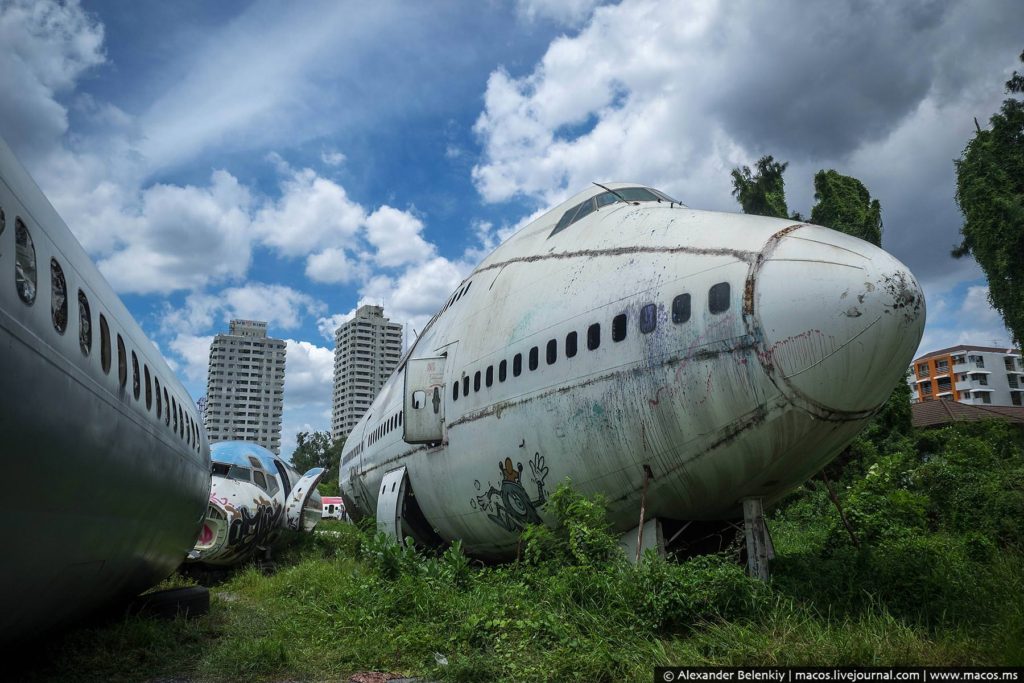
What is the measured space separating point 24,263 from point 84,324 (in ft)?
3.77

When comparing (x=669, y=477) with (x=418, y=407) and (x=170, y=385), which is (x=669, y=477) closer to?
(x=418, y=407)

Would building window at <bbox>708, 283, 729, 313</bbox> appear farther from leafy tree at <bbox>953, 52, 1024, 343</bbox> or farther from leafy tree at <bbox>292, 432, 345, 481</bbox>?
leafy tree at <bbox>292, 432, 345, 481</bbox>

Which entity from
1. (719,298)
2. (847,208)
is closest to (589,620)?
(719,298)

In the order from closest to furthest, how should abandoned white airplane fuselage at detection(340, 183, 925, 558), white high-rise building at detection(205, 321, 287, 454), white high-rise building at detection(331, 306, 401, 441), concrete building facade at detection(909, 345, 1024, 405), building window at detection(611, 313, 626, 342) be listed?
1. abandoned white airplane fuselage at detection(340, 183, 925, 558)
2. building window at detection(611, 313, 626, 342)
3. concrete building facade at detection(909, 345, 1024, 405)
4. white high-rise building at detection(205, 321, 287, 454)
5. white high-rise building at detection(331, 306, 401, 441)

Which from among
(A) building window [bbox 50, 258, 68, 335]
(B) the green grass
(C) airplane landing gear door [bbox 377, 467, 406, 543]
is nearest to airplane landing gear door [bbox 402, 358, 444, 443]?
(C) airplane landing gear door [bbox 377, 467, 406, 543]

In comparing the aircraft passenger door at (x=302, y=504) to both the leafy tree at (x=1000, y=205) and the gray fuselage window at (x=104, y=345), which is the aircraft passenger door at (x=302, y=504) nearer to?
the gray fuselage window at (x=104, y=345)

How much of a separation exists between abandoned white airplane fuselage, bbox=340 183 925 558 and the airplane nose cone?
0.04ft

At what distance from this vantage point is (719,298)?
279 inches

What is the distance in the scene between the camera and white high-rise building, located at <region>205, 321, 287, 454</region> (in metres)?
132

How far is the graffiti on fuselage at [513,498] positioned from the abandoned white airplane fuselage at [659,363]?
0.03 meters

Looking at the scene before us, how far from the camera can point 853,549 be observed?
8930 mm

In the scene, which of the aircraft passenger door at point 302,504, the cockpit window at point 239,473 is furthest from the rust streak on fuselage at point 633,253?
the aircraft passenger door at point 302,504

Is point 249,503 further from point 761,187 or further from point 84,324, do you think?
point 761,187

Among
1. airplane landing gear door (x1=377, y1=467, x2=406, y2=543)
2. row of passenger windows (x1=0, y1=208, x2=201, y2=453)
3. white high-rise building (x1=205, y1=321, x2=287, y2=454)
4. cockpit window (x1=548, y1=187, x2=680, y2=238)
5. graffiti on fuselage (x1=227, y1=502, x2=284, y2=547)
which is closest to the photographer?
row of passenger windows (x1=0, y1=208, x2=201, y2=453)
